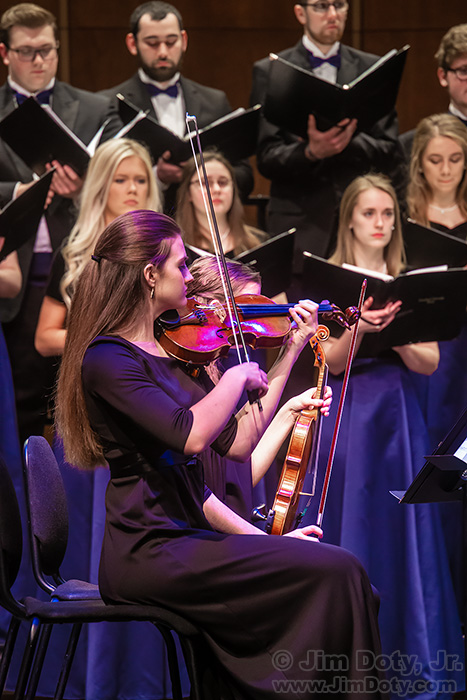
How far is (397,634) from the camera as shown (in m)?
2.77

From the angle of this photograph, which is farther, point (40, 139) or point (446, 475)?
point (40, 139)

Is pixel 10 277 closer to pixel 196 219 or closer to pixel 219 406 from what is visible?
pixel 196 219

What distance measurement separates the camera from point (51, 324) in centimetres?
292

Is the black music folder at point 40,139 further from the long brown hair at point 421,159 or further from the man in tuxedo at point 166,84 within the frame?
the long brown hair at point 421,159

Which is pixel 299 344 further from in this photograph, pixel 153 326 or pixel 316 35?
pixel 316 35

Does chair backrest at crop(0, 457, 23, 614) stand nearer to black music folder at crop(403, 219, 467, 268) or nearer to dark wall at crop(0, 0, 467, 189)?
black music folder at crop(403, 219, 467, 268)

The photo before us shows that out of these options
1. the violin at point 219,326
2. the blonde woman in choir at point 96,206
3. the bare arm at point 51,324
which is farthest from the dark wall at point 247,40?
the violin at point 219,326

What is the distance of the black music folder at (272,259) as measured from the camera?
2.71 meters

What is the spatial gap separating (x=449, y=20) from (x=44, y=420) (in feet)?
8.38

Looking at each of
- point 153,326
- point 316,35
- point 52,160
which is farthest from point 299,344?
point 316,35

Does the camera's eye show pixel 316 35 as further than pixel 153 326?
Yes

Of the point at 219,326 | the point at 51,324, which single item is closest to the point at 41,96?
the point at 51,324

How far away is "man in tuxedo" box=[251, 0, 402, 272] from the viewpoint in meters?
3.26

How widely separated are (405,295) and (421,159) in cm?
80
